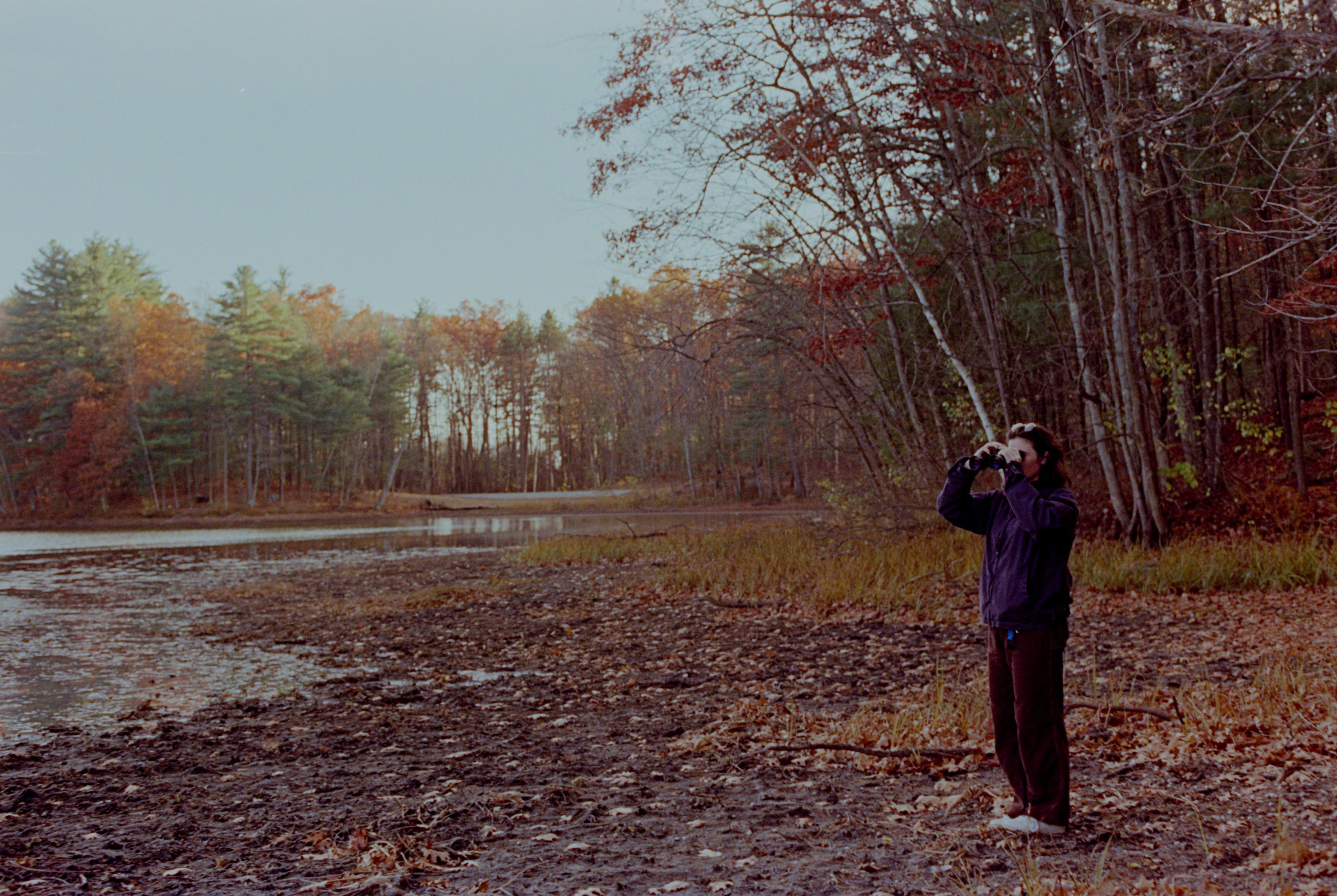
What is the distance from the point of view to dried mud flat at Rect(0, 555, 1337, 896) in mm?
3623

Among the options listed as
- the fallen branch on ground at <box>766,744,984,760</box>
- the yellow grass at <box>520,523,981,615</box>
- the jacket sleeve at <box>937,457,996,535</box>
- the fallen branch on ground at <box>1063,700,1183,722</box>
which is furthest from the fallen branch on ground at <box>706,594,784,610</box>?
the jacket sleeve at <box>937,457,996,535</box>

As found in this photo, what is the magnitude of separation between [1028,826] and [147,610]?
13.4m

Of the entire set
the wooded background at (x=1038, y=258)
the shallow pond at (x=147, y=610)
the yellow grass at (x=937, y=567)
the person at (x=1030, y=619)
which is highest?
the wooded background at (x=1038, y=258)

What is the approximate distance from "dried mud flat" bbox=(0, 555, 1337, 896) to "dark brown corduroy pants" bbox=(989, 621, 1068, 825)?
0.19 metres

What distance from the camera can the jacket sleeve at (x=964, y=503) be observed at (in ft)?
13.1

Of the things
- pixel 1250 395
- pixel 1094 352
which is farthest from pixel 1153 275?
pixel 1250 395

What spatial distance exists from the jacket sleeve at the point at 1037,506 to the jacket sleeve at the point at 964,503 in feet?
0.68

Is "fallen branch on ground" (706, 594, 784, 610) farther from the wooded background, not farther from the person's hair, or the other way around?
the person's hair

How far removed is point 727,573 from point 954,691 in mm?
7138

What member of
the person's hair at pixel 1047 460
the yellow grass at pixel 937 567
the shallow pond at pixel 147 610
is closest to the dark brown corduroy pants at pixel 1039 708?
the person's hair at pixel 1047 460

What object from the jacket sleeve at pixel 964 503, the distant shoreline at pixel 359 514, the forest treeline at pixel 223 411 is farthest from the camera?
the forest treeline at pixel 223 411

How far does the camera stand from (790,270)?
13.3m

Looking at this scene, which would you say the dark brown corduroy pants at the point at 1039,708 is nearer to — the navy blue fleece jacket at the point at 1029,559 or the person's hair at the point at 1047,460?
the navy blue fleece jacket at the point at 1029,559

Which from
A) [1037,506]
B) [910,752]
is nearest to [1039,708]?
[1037,506]
